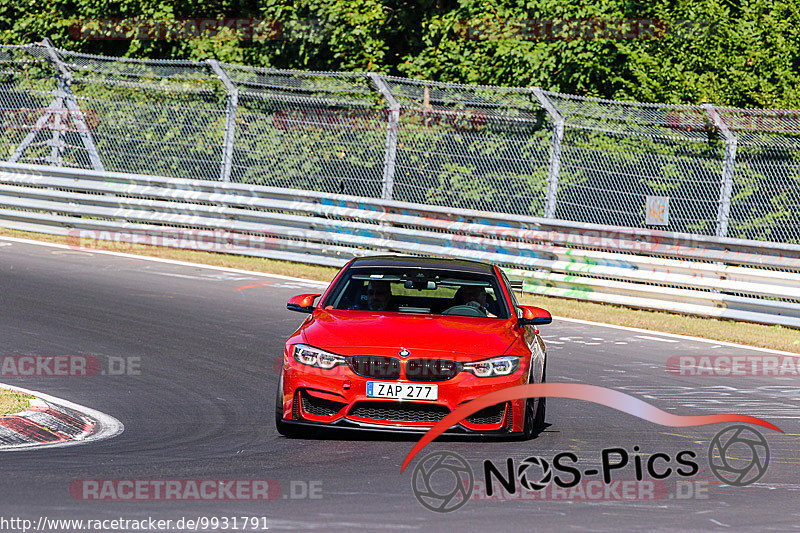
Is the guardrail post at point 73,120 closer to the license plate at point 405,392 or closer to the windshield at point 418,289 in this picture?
the windshield at point 418,289

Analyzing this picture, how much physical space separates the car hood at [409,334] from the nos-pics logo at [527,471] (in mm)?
795

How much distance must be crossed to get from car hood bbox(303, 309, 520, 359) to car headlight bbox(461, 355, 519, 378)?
0.16 feet

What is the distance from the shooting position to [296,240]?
62.5 feet

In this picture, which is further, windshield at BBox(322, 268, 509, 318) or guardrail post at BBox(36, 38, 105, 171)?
guardrail post at BBox(36, 38, 105, 171)

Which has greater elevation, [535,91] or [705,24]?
[705,24]

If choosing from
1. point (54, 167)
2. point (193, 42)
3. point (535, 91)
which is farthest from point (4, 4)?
point (535, 91)

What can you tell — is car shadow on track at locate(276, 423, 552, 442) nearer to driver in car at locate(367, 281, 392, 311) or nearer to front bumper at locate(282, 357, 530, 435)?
front bumper at locate(282, 357, 530, 435)

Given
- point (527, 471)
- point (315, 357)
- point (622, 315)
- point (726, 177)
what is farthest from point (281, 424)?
point (726, 177)

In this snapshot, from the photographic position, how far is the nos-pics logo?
Result: 6.68m

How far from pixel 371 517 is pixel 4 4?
24396mm

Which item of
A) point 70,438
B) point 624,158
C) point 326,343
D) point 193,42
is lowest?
point 70,438

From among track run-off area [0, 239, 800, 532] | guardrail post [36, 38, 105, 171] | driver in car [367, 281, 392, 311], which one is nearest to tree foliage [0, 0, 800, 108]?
guardrail post [36, 38, 105, 171]

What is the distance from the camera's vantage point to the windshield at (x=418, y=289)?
9375mm

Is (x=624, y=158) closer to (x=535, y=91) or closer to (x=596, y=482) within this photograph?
(x=535, y=91)
